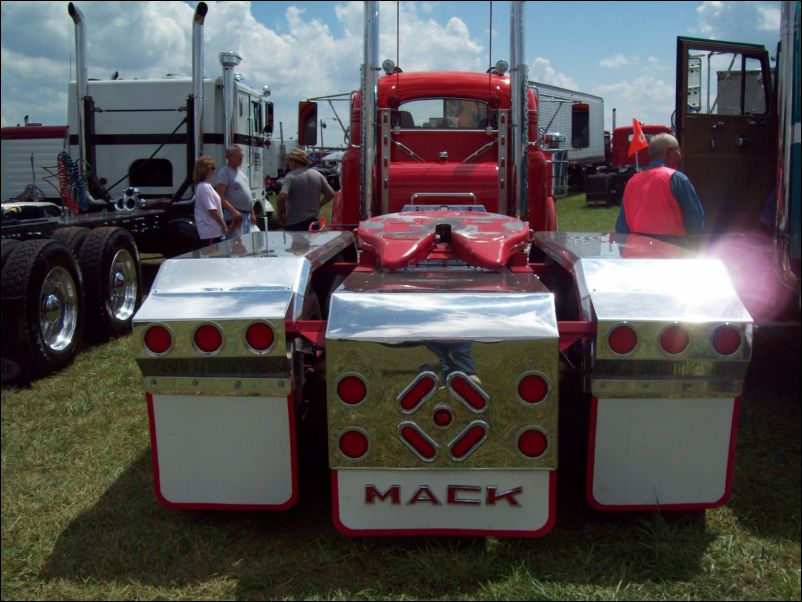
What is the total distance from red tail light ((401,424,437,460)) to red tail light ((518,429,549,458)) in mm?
310

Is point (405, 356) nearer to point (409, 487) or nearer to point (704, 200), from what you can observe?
point (409, 487)

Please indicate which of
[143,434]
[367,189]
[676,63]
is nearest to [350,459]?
[143,434]

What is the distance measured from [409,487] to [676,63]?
4384mm

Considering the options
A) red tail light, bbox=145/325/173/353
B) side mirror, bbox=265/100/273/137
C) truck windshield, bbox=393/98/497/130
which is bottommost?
red tail light, bbox=145/325/173/353

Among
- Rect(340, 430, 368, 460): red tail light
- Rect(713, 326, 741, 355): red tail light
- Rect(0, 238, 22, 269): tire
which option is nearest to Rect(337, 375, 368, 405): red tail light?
Rect(340, 430, 368, 460): red tail light

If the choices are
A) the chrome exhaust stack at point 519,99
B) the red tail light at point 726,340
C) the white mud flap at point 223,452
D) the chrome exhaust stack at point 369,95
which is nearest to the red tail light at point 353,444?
the white mud flap at point 223,452

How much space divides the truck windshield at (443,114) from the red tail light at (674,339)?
3.83m

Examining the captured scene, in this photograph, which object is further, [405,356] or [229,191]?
[229,191]

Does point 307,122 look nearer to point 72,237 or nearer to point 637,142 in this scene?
point 72,237

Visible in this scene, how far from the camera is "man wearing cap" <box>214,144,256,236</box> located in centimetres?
794

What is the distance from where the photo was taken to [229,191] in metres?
8.15

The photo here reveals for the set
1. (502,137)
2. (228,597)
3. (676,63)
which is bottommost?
(228,597)

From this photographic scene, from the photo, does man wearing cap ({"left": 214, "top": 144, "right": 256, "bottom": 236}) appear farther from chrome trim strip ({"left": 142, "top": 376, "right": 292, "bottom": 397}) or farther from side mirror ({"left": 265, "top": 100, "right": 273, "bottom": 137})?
side mirror ({"left": 265, "top": 100, "right": 273, "bottom": 137})

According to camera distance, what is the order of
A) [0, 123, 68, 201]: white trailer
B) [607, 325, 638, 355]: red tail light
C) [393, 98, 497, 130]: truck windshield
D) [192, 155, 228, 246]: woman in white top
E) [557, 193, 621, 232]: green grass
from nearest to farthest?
1. [607, 325, 638, 355]: red tail light
2. [393, 98, 497, 130]: truck windshield
3. [192, 155, 228, 246]: woman in white top
4. [557, 193, 621, 232]: green grass
5. [0, 123, 68, 201]: white trailer
